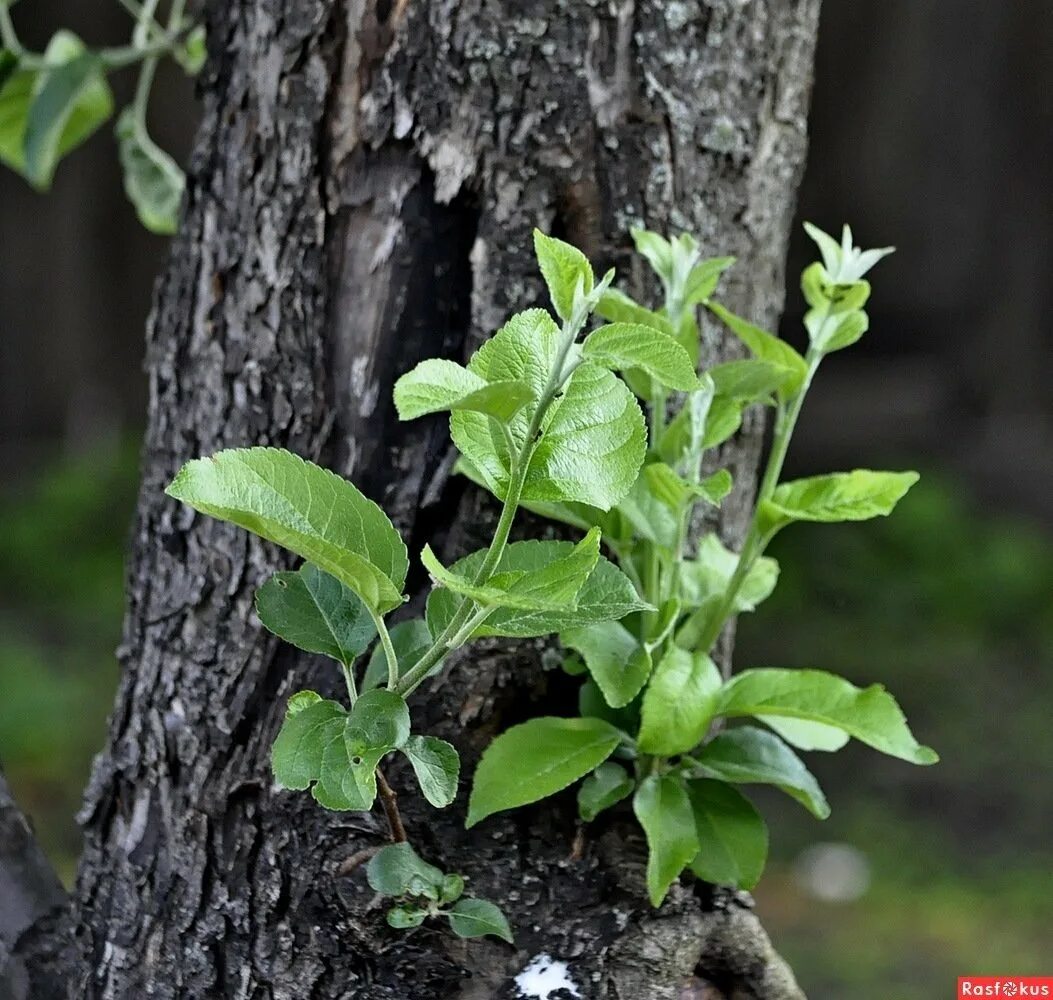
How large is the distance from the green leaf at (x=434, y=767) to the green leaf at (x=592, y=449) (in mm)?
174

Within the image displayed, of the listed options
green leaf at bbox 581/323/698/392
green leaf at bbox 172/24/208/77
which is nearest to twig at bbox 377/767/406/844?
green leaf at bbox 581/323/698/392

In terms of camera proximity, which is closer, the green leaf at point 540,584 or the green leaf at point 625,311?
the green leaf at point 540,584

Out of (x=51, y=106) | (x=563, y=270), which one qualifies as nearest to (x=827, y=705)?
(x=563, y=270)

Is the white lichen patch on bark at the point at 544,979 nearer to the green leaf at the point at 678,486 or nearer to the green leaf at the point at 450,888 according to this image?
the green leaf at the point at 450,888

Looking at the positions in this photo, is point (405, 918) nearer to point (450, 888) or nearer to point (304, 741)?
point (450, 888)

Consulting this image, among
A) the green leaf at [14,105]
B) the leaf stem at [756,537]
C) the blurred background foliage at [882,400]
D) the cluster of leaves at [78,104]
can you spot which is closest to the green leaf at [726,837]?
the leaf stem at [756,537]

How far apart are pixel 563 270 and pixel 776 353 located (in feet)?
0.93

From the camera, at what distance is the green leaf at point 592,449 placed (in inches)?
27.3

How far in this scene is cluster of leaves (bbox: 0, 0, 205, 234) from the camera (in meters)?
1.24

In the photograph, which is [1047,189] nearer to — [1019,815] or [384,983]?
[1019,815]

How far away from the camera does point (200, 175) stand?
1089 mm

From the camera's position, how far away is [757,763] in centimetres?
93

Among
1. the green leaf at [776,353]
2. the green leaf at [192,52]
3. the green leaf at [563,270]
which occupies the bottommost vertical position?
the green leaf at [776,353]

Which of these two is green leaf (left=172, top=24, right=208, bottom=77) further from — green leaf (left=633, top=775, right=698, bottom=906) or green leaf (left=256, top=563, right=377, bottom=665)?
green leaf (left=633, top=775, right=698, bottom=906)
